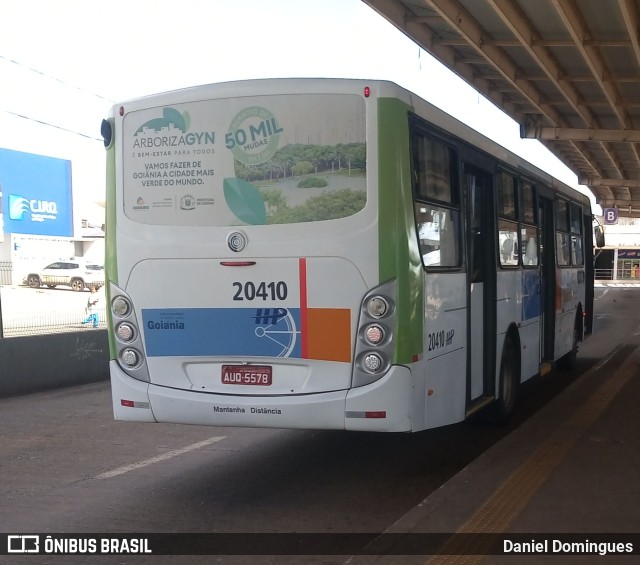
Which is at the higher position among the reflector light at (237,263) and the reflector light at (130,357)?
the reflector light at (237,263)

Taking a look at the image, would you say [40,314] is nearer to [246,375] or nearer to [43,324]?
[43,324]

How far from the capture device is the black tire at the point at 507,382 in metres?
9.35

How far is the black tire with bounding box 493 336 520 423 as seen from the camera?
935 centimetres

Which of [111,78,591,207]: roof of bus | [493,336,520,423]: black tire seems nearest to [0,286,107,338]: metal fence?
[111,78,591,207]: roof of bus

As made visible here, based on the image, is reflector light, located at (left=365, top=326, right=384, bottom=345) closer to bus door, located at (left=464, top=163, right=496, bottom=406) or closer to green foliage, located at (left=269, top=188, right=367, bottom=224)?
green foliage, located at (left=269, top=188, right=367, bottom=224)

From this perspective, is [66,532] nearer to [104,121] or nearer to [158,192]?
[158,192]

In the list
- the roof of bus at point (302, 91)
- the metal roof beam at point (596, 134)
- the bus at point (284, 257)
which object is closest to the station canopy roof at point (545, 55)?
the metal roof beam at point (596, 134)

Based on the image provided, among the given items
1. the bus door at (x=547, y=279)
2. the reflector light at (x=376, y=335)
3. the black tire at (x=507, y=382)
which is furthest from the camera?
the bus door at (x=547, y=279)

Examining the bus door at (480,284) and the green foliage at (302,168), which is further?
the bus door at (480,284)

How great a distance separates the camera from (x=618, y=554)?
196 inches

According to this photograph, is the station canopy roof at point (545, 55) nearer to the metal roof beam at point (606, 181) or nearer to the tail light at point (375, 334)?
the tail light at point (375, 334)

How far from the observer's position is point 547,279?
11719mm

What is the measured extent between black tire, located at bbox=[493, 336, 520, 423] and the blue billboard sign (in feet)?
118

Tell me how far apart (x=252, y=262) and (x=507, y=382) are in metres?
4.24
